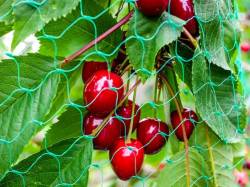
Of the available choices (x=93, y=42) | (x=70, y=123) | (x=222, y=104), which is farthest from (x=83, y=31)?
(x=222, y=104)

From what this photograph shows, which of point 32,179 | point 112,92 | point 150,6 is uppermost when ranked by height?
point 150,6

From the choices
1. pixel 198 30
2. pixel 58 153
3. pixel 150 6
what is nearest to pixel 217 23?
pixel 198 30

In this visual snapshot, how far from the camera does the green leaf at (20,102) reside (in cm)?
64

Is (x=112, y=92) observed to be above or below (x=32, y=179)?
above

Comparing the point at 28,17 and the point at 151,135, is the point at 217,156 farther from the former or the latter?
the point at 28,17

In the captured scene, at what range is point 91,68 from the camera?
753 millimetres

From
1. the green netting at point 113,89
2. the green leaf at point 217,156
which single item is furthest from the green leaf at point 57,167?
the green leaf at point 217,156

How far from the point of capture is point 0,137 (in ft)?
2.12

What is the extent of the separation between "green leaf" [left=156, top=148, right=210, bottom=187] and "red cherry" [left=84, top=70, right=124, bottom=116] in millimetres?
163

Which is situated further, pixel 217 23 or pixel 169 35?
pixel 217 23

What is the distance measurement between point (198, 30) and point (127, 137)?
0.19 m

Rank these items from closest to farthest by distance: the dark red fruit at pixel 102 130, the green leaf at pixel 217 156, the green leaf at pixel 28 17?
the green leaf at pixel 28 17, the dark red fruit at pixel 102 130, the green leaf at pixel 217 156

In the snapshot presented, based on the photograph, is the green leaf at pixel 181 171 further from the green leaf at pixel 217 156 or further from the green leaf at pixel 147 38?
the green leaf at pixel 147 38

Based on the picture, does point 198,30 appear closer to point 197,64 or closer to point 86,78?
point 197,64
